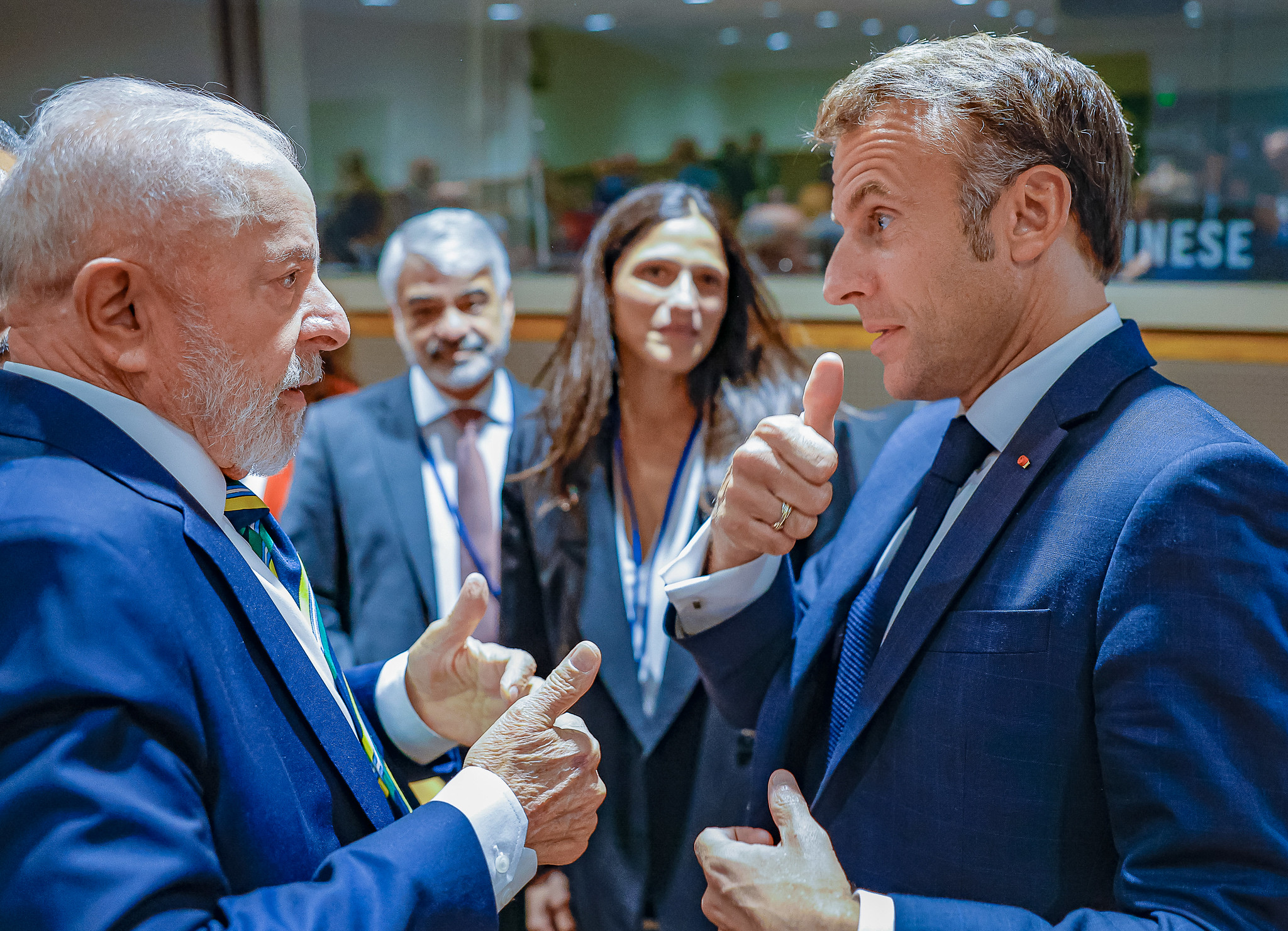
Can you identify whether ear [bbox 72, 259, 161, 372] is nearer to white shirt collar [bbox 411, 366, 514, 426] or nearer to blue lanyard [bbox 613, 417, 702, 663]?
blue lanyard [bbox 613, 417, 702, 663]

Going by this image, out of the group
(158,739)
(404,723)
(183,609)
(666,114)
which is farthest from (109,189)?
(666,114)

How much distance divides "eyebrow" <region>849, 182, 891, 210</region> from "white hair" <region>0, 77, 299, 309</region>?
0.75 metres

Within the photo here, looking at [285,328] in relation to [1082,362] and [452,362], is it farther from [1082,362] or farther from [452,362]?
[452,362]

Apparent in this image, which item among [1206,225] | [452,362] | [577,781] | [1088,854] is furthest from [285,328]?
[1206,225]

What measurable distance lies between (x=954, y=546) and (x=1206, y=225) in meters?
2.19

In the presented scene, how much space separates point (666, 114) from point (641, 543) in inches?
103

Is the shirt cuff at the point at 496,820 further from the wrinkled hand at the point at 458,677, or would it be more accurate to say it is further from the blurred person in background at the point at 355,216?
the blurred person in background at the point at 355,216

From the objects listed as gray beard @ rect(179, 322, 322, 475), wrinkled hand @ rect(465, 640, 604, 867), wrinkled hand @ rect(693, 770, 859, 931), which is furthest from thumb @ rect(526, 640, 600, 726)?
gray beard @ rect(179, 322, 322, 475)

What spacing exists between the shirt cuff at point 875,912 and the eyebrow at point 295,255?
0.90 meters

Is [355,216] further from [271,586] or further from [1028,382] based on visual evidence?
[1028,382]

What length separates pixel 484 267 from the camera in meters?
2.51

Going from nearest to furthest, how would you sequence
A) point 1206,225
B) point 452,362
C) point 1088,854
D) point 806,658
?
point 1088,854, point 806,658, point 452,362, point 1206,225

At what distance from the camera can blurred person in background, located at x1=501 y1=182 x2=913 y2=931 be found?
195 centimetres

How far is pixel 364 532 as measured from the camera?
2.19 meters
